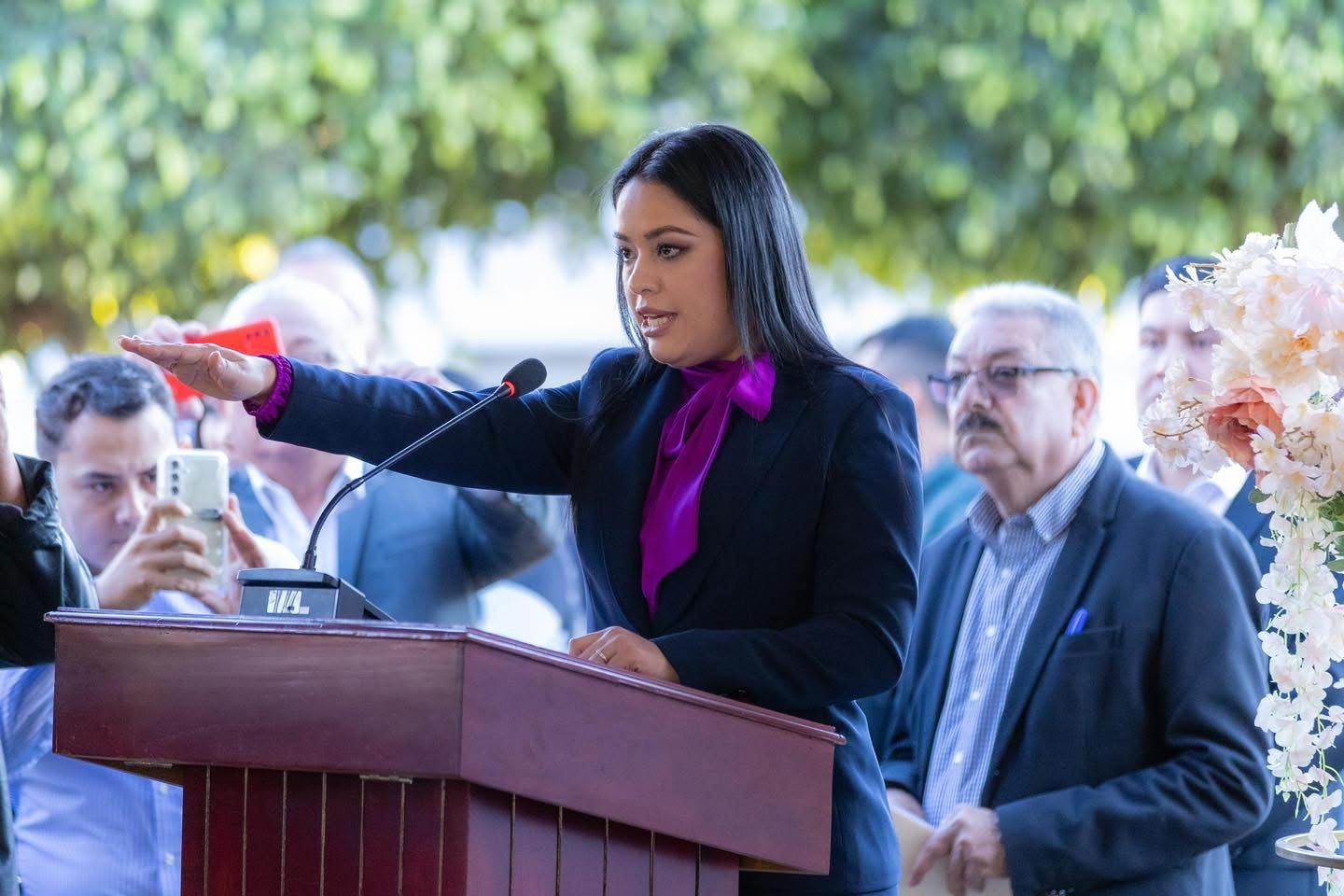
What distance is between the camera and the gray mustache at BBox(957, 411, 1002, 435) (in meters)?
3.59

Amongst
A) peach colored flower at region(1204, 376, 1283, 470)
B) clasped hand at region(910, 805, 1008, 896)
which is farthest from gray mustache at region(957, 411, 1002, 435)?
peach colored flower at region(1204, 376, 1283, 470)

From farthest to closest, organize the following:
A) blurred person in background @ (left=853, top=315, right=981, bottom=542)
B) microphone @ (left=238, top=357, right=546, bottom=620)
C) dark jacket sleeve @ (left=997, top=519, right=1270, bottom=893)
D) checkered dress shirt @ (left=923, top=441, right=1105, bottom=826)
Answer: blurred person in background @ (left=853, top=315, right=981, bottom=542)
checkered dress shirt @ (left=923, top=441, right=1105, bottom=826)
dark jacket sleeve @ (left=997, top=519, right=1270, bottom=893)
microphone @ (left=238, top=357, right=546, bottom=620)

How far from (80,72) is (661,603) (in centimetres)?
538

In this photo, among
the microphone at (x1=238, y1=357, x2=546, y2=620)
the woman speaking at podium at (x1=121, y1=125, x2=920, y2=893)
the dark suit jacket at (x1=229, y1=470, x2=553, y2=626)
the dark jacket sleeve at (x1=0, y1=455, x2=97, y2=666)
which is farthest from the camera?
the dark suit jacket at (x1=229, y1=470, x2=553, y2=626)

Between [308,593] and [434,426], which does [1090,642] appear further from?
[308,593]

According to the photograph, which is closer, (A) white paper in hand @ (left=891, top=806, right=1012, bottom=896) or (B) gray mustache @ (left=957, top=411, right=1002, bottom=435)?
(A) white paper in hand @ (left=891, top=806, right=1012, bottom=896)

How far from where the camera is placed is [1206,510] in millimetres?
3400

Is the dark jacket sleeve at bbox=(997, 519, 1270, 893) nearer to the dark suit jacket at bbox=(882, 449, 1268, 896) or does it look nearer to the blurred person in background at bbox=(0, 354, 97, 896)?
the dark suit jacket at bbox=(882, 449, 1268, 896)

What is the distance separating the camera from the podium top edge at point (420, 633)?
1789 millimetres

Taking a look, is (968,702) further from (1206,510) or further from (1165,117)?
(1165,117)

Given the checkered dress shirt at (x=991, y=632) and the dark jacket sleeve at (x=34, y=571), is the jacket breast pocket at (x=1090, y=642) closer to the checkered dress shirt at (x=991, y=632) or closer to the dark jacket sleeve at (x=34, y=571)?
the checkered dress shirt at (x=991, y=632)

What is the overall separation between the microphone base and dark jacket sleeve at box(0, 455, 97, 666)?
610 millimetres

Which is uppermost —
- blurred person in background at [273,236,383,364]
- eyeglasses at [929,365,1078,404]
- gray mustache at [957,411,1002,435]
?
blurred person in background at [273,236,383,364]

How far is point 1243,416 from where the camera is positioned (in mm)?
2248
